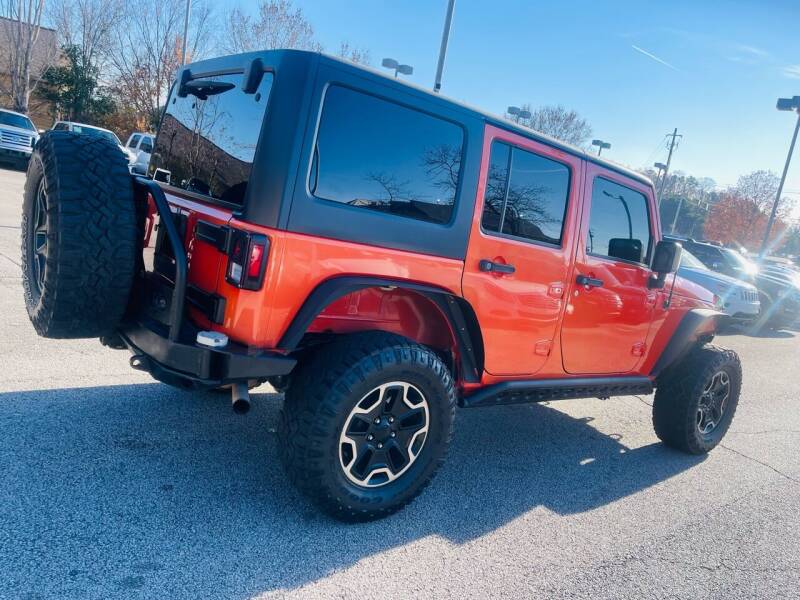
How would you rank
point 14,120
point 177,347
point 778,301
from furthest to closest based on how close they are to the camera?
point 14,120 < point 778,301 < point 177,347

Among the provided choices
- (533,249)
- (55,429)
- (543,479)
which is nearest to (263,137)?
(533,249)

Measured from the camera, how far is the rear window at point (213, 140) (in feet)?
8.84

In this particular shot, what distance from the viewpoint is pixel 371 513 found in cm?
294

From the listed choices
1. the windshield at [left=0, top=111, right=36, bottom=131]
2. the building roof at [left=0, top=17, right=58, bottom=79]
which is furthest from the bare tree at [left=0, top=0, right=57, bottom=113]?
the windshield at [left=0, top=111, right=36, bottom=131]

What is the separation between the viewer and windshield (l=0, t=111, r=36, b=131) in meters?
19.2

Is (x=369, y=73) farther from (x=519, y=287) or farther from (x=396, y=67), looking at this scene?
(x=396, y=67)

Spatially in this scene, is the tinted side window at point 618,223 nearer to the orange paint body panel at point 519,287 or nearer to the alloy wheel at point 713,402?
the orange paint body panel at point 519,287

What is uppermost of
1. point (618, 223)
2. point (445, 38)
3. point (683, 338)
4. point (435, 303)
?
point (445, 38)

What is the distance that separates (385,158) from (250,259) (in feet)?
2.78

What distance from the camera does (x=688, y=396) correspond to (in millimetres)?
4543

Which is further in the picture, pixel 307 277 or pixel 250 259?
pixel 307 277

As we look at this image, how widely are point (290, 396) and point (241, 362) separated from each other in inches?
14.6

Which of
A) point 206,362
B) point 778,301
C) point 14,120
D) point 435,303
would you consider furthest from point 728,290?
point 14,120

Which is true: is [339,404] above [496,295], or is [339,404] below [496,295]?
below
